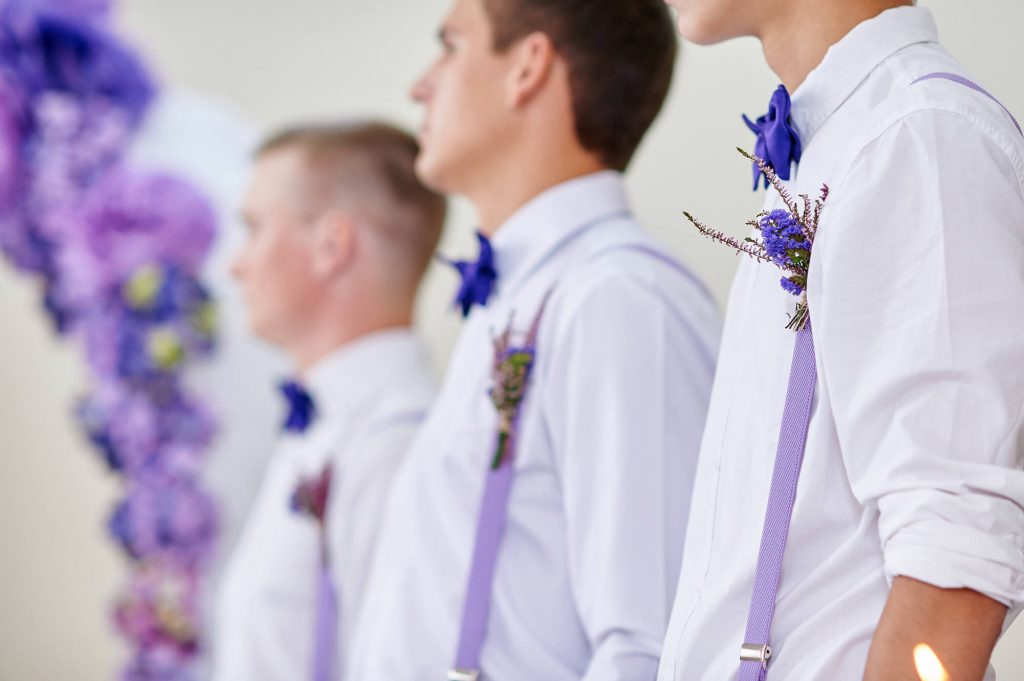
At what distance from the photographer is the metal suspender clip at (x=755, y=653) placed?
1397 millimetres

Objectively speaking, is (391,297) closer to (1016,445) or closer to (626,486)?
(626,486)

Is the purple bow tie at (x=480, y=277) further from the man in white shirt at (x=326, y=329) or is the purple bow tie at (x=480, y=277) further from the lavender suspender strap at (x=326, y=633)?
the lavender suspender strap at (x=326, y=633)

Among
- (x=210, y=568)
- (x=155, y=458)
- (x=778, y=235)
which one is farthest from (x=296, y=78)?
(x=778, y=235)

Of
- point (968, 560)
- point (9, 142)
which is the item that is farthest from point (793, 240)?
point (9, 142)

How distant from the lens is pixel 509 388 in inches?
81.1

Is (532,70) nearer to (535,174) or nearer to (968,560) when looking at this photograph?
(535,174)

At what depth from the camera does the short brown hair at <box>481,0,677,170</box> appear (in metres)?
2.29

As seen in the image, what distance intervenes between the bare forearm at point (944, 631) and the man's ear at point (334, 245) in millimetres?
1989

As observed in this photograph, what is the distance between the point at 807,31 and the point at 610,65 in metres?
0.72

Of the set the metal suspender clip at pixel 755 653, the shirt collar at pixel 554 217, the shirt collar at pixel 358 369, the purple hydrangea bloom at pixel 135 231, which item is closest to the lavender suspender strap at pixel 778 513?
the metal suspender clip at pixel 755 653

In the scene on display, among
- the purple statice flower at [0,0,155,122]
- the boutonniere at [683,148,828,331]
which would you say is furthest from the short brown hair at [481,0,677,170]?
the purple statice flower at [0,0,155,122]

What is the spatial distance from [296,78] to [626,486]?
7.71 ft

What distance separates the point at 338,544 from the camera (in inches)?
111

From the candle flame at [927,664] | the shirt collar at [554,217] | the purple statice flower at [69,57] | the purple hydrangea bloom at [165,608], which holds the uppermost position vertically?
the purple statice flower at [69,57]
